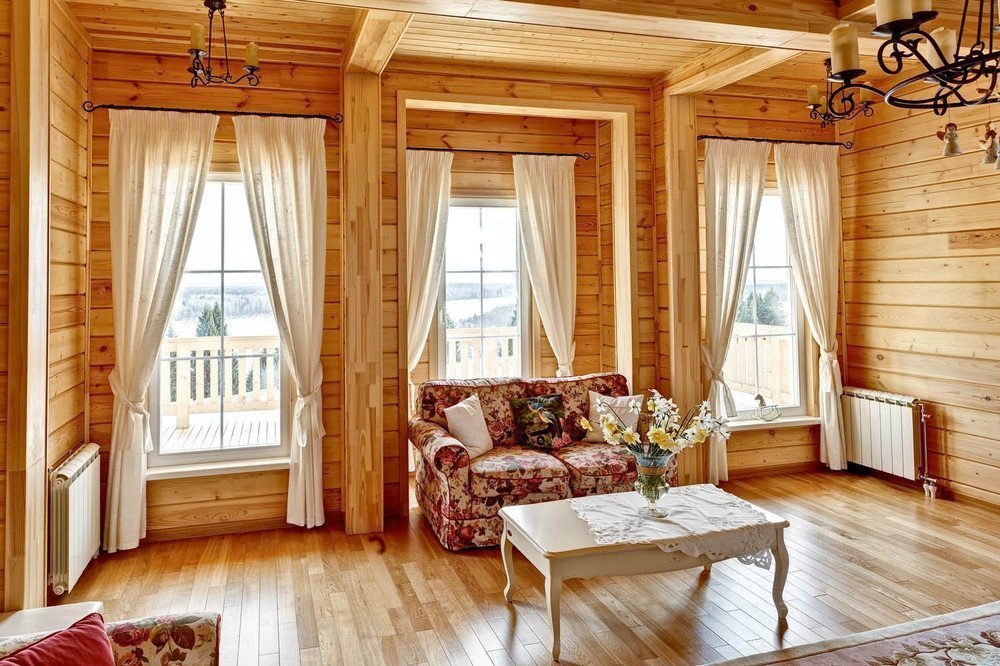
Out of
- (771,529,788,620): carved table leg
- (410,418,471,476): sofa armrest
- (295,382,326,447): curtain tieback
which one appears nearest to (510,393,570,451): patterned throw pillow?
(410,418,471,476): sofa armrest

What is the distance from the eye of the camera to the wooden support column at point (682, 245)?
4.71 meters

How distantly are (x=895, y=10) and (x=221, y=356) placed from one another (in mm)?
3826

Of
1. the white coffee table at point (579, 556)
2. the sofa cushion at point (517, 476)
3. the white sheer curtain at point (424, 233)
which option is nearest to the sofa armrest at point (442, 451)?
the sofa cushion at point (517, 476)

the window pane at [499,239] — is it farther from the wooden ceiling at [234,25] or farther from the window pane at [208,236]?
the window pane at [208,236]

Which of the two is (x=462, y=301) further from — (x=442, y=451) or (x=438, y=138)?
(x=442, y=451)

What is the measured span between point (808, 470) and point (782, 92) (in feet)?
9.80

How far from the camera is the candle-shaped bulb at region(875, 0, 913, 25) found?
5.39ft

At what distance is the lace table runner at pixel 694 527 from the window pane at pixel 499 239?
8.55 feet

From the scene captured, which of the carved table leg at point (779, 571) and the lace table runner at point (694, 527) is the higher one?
the lace table runner at point (694, 527)

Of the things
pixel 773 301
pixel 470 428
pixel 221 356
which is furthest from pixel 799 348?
pixel 221 356

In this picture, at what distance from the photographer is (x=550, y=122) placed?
17.3 feet


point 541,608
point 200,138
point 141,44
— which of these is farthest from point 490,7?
point 541,608

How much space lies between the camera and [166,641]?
66.2 inches

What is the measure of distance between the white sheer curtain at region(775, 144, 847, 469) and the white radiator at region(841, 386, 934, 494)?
Answer: 0.09 m
